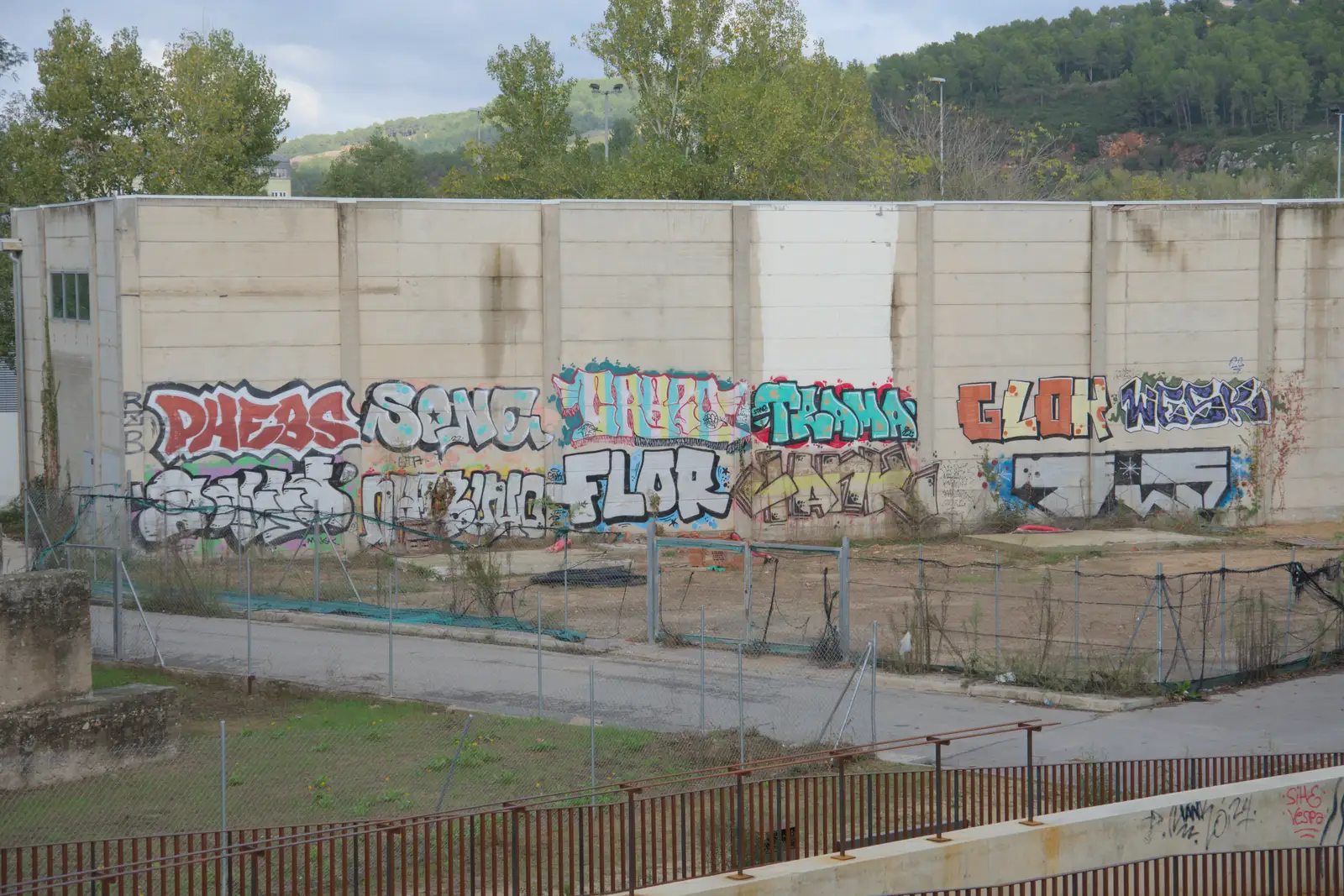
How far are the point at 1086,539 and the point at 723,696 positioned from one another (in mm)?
17250

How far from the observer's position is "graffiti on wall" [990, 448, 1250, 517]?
34.9 m

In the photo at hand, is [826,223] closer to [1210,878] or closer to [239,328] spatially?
[239,328]

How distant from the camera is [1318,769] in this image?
14.6 meters

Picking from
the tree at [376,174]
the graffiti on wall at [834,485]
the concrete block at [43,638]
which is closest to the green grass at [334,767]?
the concrete block at [43,638]

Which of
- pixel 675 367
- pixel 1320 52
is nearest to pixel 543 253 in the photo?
pixel 675 367

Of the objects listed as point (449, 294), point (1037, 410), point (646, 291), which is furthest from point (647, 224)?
point (1037, 410)

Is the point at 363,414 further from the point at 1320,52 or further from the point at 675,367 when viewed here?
the point at 1320,52

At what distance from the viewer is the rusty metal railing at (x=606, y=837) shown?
10656 mm

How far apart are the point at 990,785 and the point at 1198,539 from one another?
72.4ft

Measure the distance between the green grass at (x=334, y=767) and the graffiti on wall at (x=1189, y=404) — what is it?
853 inches

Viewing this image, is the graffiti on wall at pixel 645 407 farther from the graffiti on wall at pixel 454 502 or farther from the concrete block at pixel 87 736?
the concrete block at pixel 87 736

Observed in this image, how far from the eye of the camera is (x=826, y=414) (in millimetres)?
34031

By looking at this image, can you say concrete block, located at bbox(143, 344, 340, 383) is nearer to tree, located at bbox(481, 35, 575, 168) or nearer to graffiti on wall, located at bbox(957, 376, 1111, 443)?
graffiti on wall, located at bbox(957, 376, 1111, 443)

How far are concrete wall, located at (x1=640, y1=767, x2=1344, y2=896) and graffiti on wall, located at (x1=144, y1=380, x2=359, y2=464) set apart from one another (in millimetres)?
21451
